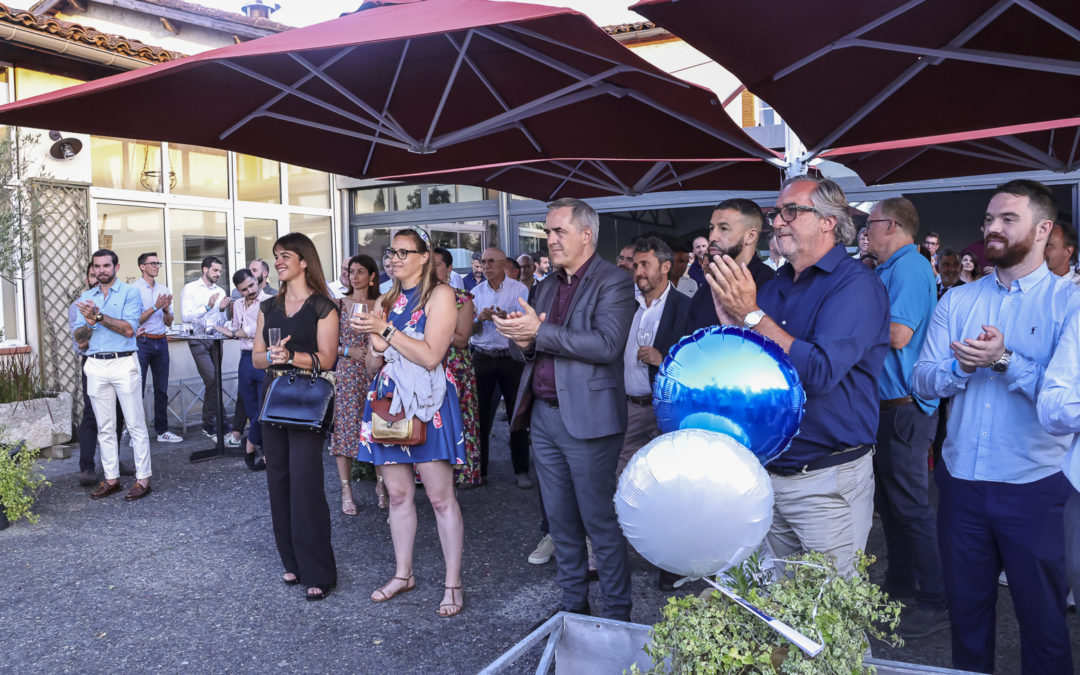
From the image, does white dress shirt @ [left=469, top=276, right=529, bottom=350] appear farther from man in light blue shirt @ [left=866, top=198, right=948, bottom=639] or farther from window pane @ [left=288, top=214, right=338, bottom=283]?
window pane @ [left=288, top=214, right=338, bottom=283]

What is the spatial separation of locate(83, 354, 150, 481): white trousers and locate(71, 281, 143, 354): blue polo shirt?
4.4 inches

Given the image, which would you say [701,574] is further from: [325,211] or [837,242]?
[325,211]

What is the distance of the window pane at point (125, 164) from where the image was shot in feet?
34.0

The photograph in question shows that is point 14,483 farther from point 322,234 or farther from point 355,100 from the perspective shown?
point 322,234

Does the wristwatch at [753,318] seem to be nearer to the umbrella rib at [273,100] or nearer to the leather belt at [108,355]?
the umbrella rib at [273,100]

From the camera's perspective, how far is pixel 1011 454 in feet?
8.30

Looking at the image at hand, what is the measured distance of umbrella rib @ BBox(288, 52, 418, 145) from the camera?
384 centimetres

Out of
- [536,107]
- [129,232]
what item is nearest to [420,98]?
[536,107]

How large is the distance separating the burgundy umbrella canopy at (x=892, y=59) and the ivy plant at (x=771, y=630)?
1854 mm

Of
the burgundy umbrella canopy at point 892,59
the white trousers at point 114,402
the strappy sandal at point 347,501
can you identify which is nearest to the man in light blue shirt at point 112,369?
the white trousers at point 114,402

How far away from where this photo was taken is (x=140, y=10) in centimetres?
1545

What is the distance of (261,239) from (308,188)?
4.39ft

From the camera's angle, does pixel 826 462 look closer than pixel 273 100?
Yes

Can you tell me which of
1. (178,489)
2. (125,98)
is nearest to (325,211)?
(178,489)
